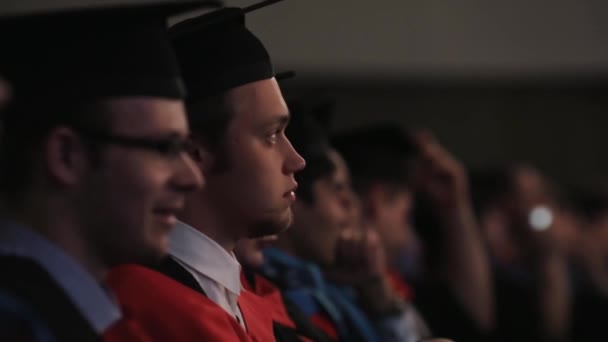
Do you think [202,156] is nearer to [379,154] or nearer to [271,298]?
[271,298]

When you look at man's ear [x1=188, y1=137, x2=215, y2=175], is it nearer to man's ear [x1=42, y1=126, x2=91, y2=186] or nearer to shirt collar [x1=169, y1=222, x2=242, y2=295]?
shirt collar [x1=169, y1=222, x2=242, y2=295]

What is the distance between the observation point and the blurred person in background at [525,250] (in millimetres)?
4422

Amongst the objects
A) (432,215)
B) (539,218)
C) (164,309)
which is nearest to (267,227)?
(164,309)

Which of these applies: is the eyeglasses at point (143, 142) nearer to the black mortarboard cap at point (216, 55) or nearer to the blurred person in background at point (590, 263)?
the black mortarboard cap at point (216, 55)

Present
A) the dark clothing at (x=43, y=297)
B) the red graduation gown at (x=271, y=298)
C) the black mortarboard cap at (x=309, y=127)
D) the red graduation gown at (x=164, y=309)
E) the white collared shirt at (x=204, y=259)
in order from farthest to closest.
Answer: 1. the black mortarboard cap at (x=309, y=127)
2. the red graduation gown at (x=271, y=298)
3. the white collared shirt at (x=204, y=259)
4. the red graduation gown at (x=164, y=309)
5. the dark clothing at (x=43, y=297)

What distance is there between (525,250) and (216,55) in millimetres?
3381

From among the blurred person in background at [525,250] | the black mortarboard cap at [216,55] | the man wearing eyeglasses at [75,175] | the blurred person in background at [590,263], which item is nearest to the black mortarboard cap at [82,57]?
the man wearing eyeglasses at [75,175]

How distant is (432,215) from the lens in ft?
11.5

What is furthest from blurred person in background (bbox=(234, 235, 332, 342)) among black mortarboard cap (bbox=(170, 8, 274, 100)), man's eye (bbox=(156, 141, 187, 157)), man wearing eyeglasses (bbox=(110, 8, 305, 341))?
man's eye (bbox=(156, 141, 187, 157))

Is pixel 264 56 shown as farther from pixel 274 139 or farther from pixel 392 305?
pixel 392 305

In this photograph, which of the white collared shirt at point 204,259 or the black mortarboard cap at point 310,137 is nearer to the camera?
the white collared shirt at point 204,259

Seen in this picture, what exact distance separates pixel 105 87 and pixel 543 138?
A: 595 cm

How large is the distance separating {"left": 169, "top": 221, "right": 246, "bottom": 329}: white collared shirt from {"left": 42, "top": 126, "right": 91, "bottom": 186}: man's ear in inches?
15.5

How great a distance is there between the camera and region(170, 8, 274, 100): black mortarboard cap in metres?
1.57
